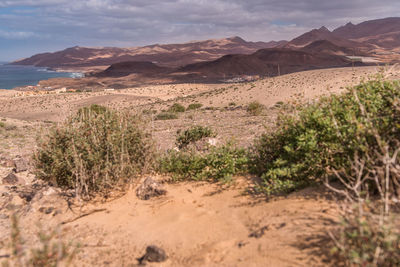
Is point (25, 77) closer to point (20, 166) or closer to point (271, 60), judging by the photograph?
point (271, 60)

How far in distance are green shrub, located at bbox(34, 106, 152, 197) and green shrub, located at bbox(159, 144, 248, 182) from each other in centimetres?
41

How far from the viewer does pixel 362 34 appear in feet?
471

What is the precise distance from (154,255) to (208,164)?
2039 millimetres

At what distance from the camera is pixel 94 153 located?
4.57 metres

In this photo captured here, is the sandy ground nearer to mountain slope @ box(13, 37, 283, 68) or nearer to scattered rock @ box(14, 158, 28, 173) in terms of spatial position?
scattered rock @ box(14, 158, 28, 173)

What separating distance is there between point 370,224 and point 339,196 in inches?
43.4

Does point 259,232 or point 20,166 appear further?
point 20,166

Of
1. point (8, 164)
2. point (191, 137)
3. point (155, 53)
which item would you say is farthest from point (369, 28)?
point (8, 164)

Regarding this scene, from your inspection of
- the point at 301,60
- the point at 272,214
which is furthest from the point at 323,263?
the point at 301,60

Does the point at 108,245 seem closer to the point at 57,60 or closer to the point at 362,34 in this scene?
the point at 362,34

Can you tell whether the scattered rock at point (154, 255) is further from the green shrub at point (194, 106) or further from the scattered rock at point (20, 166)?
the green shrub at point (194, 106)

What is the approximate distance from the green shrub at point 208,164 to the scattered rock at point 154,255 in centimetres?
152

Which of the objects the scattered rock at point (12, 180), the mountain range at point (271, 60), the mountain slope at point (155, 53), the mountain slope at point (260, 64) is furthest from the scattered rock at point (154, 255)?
the mountain slope at point (155, 53)

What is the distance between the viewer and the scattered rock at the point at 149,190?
15.0 ft
